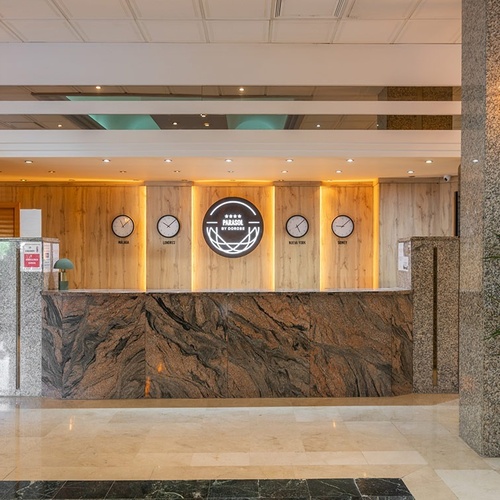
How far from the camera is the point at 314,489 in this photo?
10.7 feet

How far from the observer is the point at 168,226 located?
10766 millimetres

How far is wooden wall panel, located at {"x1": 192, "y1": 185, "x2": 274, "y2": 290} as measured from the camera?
10883 millimetres

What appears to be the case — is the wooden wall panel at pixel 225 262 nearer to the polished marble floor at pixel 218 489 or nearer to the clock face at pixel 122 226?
the clock face at pixel 122 226

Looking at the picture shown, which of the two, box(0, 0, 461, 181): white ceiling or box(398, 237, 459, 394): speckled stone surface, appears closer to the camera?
box(0, 0, 461, 181): white ceiling

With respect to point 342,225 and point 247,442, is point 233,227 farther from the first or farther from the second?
point 247,442

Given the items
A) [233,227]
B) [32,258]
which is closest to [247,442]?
[32,258]

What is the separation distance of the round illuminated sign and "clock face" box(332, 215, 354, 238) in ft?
4.77

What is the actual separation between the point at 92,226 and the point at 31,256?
5.44 meters

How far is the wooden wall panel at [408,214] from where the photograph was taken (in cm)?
1045

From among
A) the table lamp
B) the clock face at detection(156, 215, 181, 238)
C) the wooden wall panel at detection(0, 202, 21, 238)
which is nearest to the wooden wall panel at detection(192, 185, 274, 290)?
the clock face at detection(156, 215, 181, 238)

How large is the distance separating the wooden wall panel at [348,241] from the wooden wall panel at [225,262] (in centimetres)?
110

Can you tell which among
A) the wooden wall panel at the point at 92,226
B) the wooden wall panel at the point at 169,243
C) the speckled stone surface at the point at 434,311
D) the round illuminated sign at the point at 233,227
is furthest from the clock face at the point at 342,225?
the speckled stone surface at the point at 434,311

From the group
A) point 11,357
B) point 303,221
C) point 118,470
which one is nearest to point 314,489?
point 118,470

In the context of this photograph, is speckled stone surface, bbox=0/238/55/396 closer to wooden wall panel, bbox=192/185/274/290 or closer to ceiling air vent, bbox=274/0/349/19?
ceiling air vent, bbox=274/0/349/19
